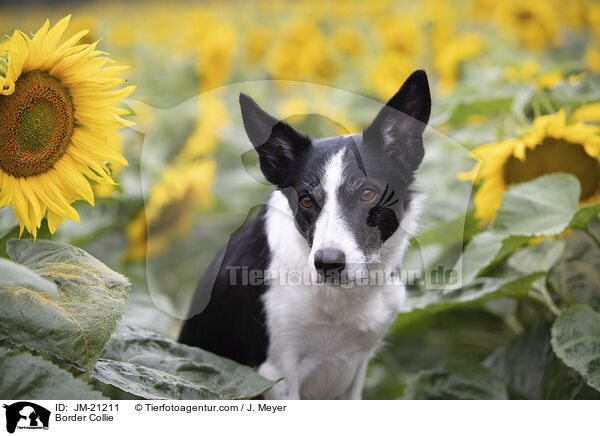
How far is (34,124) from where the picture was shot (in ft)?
3.23

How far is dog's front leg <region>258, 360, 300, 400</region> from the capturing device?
3.93 ft

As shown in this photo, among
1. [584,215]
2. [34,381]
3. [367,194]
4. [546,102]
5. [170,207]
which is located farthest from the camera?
[170,207]

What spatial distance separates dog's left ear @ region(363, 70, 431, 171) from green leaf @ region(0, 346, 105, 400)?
69 cm

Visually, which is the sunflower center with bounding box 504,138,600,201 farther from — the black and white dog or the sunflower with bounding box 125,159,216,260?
the sunflower with bounding box 125,159,216,260

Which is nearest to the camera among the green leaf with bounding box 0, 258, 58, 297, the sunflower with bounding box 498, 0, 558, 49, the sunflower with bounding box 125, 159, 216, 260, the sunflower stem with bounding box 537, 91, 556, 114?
the green leaf with bounding box 0, 258, 58, 297

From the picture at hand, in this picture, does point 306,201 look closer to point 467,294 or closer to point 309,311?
point 309,311

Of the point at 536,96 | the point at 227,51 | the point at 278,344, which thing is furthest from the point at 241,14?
the point at 278,344

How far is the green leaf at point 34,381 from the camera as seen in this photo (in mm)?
957

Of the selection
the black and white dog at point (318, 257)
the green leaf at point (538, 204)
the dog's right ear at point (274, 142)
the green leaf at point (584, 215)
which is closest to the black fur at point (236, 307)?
the black and white dog at point (318, 257)

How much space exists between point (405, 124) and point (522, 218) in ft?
1.65

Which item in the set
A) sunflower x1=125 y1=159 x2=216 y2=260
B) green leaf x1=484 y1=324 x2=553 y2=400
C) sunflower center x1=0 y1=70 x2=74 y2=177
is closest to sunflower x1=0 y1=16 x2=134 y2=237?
sunflower center x1=0 y1=70 x2=74 y2=177

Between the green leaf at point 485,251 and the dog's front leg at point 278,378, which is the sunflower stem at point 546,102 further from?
the dog's front leg at point 278,378
